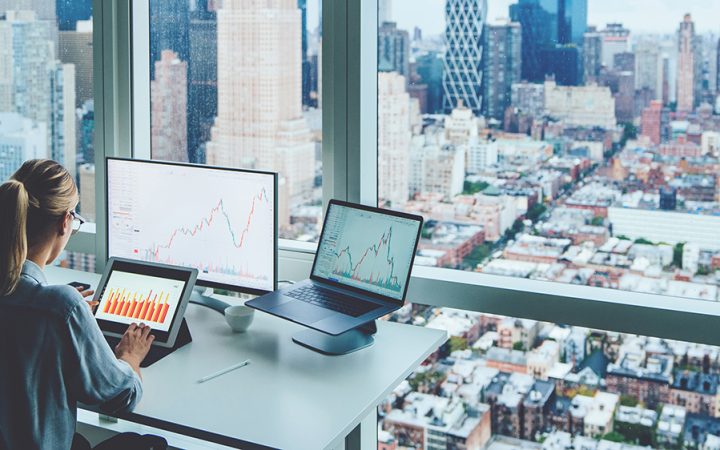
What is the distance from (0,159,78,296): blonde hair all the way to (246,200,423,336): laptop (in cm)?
62

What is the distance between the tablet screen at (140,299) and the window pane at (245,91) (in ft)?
2.07

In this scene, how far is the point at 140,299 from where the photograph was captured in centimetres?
230

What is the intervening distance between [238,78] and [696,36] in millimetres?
1490

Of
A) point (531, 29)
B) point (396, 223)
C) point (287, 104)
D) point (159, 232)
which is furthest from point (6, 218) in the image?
point (531, 29)

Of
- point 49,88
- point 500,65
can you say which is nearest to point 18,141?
point 49,88

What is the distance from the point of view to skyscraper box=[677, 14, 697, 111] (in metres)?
2.20

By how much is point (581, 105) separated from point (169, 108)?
152cm

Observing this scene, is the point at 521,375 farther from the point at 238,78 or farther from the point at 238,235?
the point at 238,78

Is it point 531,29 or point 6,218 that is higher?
point 531,29

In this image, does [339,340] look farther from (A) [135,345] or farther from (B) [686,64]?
(B) [686,64]

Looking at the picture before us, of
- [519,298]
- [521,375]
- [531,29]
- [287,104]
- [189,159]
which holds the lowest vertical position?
[521,375]

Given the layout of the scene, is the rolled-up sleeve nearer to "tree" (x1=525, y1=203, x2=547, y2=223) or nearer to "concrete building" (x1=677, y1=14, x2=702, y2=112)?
"tree" (x1=525, y1=203, x2=547, y2=223)

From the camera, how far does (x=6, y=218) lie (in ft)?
5.83

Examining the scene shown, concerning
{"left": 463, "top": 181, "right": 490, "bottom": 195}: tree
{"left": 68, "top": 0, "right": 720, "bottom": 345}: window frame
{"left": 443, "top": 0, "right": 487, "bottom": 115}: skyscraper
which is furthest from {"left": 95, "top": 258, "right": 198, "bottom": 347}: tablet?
{"left": 443, "top": 0, "right": 487, "bottom": 115}: skyscraper
